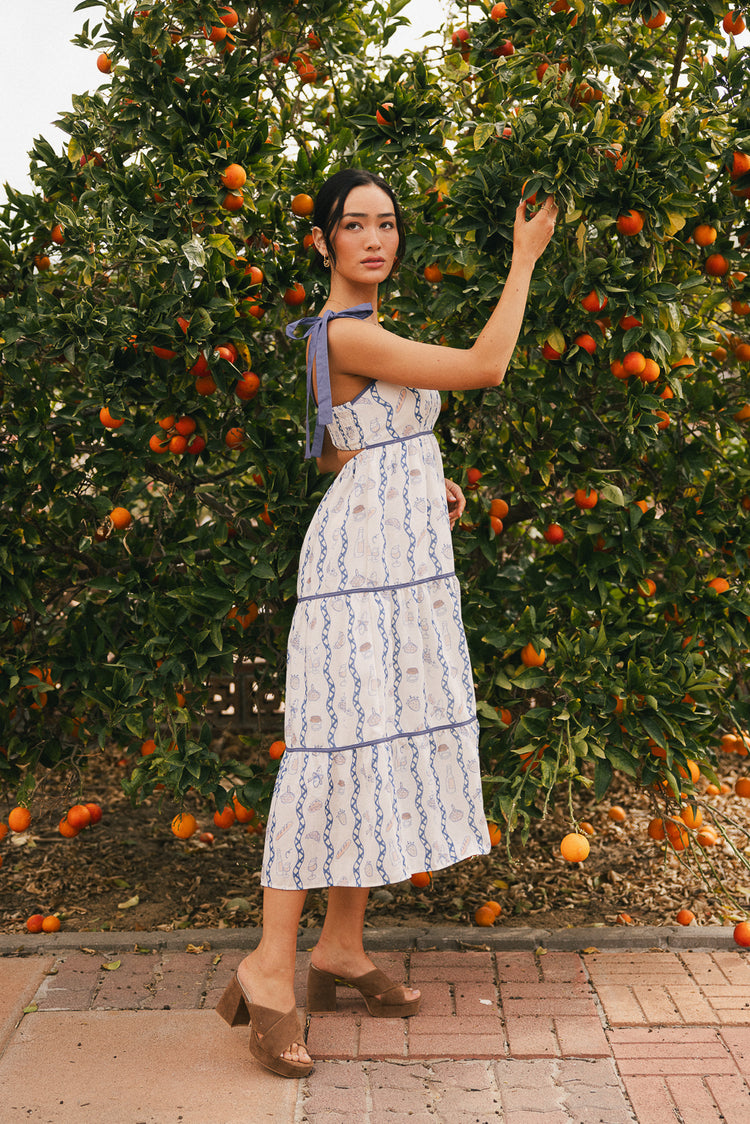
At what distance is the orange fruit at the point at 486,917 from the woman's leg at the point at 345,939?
0.50 metres

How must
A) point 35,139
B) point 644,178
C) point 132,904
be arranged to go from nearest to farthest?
1. point 644,178
2. point 35,139
3. point 132,904

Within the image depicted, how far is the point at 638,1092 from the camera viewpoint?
222 centimetres

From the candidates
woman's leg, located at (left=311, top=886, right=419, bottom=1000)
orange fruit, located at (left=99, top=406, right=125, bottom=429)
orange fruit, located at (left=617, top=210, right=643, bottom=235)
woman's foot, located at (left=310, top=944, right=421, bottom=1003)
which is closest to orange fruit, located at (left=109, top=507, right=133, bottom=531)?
orange fruit, located at (left=99, top=406, right=125, bottom=429)

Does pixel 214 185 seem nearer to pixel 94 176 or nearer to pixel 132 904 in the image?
pixel 94 176

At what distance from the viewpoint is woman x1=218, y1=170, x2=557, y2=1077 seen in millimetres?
2309

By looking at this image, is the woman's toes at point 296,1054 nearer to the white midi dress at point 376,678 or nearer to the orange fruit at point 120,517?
the white midi dress at point 376,678

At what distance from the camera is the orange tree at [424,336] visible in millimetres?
2539

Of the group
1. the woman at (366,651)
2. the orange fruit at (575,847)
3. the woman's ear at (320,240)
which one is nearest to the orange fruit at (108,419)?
the woman at (366,651)

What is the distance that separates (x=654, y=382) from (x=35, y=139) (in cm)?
186

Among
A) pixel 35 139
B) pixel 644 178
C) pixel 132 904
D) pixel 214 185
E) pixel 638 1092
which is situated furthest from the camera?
pixel 132 904

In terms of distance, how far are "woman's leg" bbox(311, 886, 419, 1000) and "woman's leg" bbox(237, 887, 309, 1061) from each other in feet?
0.73

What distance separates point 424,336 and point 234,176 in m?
0.70

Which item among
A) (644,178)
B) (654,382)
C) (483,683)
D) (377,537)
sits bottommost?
(483,683)

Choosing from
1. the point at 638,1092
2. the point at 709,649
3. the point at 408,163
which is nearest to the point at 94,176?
the point at 408,163
